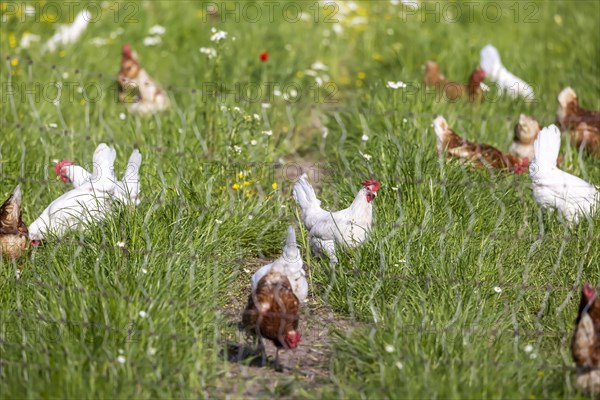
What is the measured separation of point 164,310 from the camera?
4.10m

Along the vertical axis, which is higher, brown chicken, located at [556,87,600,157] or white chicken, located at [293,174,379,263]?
brown chicken, located at [556,87,600,157]

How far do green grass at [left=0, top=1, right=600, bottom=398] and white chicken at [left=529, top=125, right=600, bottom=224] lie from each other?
0.09 m

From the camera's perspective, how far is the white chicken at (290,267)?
4105mm

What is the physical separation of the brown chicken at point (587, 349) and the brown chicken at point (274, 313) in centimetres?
113

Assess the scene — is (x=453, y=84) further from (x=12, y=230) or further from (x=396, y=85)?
(x=12, y=230)

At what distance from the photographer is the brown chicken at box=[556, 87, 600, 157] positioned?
6434 mm

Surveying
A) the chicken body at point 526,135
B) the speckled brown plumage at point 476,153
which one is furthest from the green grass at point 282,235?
the chicken body at point 526,135

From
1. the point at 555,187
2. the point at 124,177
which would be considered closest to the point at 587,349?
the point at 555,187

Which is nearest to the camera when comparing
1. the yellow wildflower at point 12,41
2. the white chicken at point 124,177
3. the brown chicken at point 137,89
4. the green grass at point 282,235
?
the green grass at point 282,235

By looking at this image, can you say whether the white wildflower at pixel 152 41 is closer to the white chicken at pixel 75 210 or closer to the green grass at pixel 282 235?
the green grass at pixel 282 235

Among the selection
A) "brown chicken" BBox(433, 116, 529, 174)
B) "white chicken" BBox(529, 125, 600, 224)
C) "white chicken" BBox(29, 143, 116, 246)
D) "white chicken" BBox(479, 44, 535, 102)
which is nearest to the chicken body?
"brown chicken" BBox(433, 116, 529, 174)

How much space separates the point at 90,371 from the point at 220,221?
1.40m

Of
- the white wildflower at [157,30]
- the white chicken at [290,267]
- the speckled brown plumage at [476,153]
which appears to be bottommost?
the white chicken at [290,267]

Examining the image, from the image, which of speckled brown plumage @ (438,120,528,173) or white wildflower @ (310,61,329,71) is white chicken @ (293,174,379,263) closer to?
speckled brown plumage @ (438,120,528,173)
